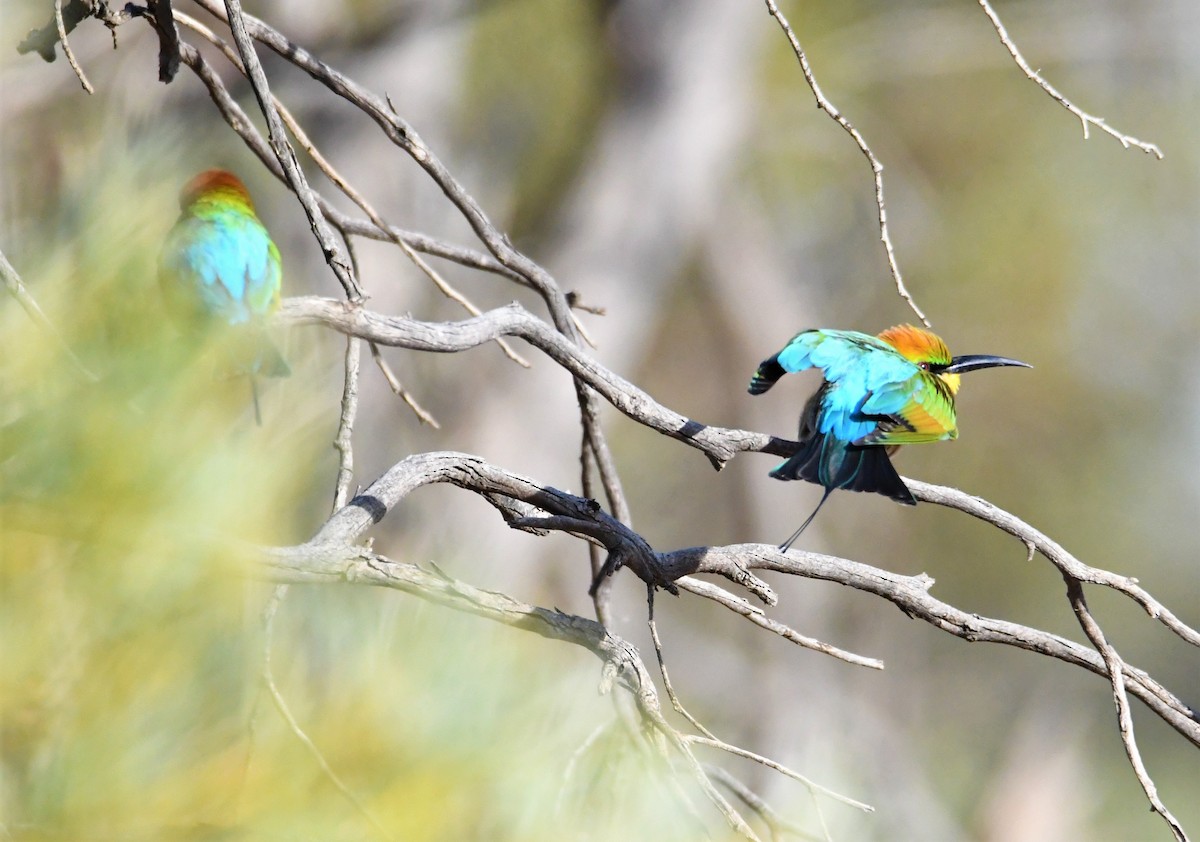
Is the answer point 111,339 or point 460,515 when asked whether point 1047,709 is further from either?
point 111,339

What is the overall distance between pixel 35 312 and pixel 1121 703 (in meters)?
1.18

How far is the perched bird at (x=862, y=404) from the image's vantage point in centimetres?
173

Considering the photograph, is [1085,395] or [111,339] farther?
[1085,395]

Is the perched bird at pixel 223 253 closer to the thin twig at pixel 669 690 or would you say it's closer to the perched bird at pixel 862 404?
the thin twig at pixel 669 690

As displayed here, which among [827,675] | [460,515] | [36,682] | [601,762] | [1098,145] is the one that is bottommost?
[36,682]

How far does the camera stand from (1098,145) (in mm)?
9234

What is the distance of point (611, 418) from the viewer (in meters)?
8.16

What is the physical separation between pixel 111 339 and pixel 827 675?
7843 millimetres

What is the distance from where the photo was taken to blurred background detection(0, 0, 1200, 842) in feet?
1.98

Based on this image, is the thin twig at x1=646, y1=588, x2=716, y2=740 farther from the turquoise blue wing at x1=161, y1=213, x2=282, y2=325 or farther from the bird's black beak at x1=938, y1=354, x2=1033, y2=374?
the bird's black beak at x1=938, y1=354, x2=1033, y2=374

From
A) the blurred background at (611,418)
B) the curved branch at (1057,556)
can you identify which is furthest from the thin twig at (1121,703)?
the blurred background at (611,418)

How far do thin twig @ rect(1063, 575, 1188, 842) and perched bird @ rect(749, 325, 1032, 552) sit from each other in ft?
0.77

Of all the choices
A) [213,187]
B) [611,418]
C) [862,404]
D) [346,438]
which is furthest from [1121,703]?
[611,418]

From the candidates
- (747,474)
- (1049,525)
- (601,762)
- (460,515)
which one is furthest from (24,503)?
(1049,525)
